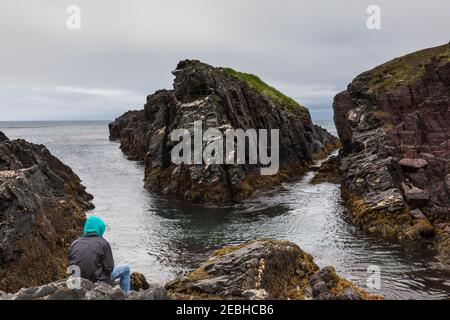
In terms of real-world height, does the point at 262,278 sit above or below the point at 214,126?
below

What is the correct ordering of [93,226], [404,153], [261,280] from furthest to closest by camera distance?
[404,153] → [261,280] → [93,226]

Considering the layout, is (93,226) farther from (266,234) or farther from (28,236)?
(266,234)

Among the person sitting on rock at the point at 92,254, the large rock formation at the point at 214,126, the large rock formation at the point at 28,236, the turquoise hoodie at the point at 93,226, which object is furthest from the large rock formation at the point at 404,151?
the turquoise hoodie at the point at 93,226

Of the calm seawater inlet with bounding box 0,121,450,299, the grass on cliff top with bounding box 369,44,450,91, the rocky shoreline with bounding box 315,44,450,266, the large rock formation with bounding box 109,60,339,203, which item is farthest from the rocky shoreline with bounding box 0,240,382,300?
the grass on cliff top with bounding box 369,44,450,91

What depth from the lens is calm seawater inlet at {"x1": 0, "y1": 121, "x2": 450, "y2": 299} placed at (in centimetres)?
2569

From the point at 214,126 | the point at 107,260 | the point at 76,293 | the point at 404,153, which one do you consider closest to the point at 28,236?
the point at 107,260

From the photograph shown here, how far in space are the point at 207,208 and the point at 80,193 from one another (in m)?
14.9

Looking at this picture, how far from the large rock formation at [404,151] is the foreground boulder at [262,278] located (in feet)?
54.6

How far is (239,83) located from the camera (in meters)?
65.6

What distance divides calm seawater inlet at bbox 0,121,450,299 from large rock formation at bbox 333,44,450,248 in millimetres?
2593

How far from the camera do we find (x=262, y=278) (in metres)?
17.8

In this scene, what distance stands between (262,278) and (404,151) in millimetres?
29707

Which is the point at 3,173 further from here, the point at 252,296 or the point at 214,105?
the point at 214,105

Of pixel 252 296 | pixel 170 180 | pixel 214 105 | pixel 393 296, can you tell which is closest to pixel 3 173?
pixel 252 296
